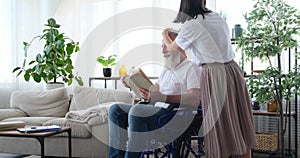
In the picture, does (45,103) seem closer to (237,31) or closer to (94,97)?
(94,97)

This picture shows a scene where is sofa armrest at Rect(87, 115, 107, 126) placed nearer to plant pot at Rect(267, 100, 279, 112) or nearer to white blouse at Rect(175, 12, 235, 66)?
white blouse at Rect(175, 12, 235, 66)

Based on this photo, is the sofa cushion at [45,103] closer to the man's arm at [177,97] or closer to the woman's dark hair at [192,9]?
the man's arm at [177,97]

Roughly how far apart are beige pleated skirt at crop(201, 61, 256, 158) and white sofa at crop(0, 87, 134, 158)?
1.40 meters

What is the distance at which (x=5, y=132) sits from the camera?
2.73 meters

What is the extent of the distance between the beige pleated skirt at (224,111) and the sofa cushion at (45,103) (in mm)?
2198

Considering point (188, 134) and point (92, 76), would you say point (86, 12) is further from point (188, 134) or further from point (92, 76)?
point (188, 134)

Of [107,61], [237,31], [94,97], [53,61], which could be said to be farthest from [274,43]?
[53,61]

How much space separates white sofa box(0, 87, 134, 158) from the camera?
3227 mm

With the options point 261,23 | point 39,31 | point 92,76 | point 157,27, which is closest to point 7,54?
point 39,31

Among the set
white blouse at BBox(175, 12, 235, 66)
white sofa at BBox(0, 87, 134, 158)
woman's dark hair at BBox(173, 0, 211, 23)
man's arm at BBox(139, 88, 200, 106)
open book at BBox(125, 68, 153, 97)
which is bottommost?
white sofa at BBox(0, 87, 134, 158)

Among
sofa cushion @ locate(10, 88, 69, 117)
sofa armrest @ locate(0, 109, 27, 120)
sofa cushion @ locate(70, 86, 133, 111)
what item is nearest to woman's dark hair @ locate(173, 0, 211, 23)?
sofa cushion @ locate(70, 86, 133, 111)

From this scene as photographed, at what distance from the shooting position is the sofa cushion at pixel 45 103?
3.87m

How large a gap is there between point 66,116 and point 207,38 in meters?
1.83

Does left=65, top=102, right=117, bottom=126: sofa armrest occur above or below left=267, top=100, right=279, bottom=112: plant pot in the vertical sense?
below
